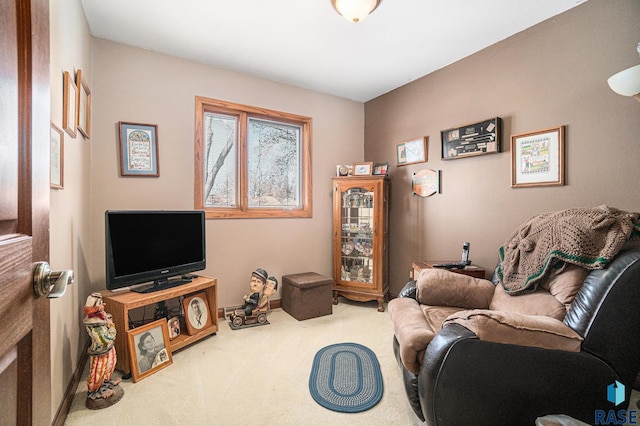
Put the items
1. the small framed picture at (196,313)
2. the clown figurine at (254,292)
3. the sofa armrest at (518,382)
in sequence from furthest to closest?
the clown figurine at (254,292) → the small framed picture at (196,313) → the sofa armrest at (518,382)

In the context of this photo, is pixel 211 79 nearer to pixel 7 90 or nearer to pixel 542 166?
pixel 7 90

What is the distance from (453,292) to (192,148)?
2646mm

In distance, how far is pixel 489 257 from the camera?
261 cm

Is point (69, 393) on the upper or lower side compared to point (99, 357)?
lower

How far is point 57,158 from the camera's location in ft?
5.10

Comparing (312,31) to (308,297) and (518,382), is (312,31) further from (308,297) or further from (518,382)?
(518,382)

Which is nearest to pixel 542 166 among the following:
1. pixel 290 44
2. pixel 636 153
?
pixel 636 153

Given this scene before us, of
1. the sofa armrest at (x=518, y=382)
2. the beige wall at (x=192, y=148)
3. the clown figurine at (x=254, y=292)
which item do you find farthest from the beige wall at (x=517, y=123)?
the clown figurine at (x=254, y=292)

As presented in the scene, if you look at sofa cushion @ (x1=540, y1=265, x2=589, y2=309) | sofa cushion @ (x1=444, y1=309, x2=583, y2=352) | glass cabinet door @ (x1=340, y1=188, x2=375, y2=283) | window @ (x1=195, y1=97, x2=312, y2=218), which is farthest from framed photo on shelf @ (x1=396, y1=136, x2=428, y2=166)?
sofa cushion @ (x1=444, y1=309, x2=583, y2=352)

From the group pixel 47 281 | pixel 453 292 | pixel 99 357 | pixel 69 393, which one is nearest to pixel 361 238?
pixel 453 292

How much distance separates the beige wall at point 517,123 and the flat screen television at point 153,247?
2.30m

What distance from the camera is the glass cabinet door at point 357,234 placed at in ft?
11.1

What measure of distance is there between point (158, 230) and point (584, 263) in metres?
2.81

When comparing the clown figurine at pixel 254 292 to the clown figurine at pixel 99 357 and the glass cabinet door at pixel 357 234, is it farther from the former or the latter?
the clown figurine at pixel 99 357
